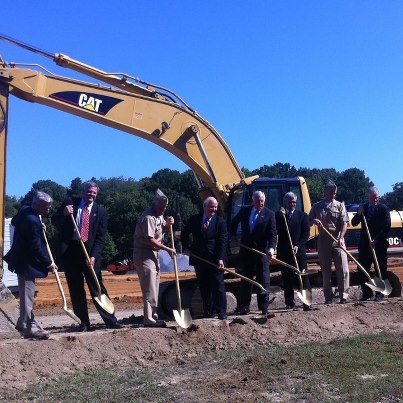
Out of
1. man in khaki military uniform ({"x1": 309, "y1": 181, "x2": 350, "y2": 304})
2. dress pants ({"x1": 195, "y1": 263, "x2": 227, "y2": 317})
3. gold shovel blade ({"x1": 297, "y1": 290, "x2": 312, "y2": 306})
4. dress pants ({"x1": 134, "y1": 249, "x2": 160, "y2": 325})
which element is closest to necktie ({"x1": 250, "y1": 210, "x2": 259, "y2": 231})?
dress pants ({"x1": 195, "y1": 263, "x2": 227, "y2": 317})

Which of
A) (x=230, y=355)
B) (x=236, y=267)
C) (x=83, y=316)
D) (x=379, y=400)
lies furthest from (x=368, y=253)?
(x=379, y=400)

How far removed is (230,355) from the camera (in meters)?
8.84

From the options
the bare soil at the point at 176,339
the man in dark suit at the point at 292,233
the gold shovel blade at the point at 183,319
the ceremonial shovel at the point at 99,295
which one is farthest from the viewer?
→ the man in dark suit at the point at 292,233

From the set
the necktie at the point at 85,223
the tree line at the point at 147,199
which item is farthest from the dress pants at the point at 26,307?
the tree line at the point at 147,199

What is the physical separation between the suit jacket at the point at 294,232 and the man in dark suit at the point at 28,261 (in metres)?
4.11

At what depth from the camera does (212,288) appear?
1061cm

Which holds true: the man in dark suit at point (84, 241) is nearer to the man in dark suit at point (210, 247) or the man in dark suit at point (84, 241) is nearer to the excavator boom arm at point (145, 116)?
the man in dark suit at point (210, 247)

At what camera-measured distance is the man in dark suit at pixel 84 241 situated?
959 centimetres

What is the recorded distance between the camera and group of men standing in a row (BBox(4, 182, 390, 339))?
8.90 metres

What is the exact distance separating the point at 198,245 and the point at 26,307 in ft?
9.16

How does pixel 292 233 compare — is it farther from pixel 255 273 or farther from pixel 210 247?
pixel 210 247

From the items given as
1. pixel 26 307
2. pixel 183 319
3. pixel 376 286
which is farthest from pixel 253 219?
pixel 26 307

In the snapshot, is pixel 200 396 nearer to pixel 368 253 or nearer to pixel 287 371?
pixel 287 371

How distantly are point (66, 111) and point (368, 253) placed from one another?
19.1 feet
